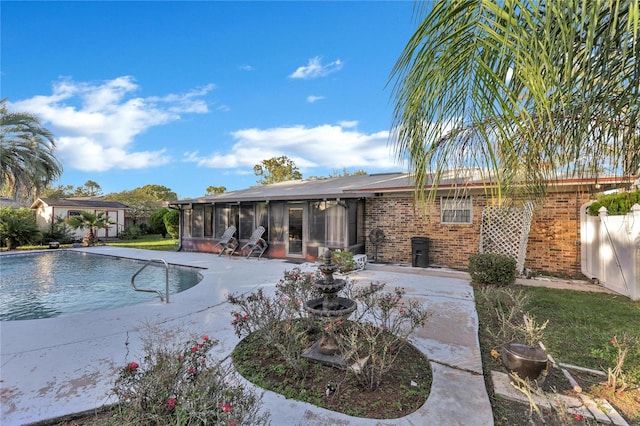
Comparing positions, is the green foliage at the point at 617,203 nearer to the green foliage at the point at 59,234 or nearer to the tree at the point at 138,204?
the green foliage at the point at 59,234

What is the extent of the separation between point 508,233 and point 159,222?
25.3 meters

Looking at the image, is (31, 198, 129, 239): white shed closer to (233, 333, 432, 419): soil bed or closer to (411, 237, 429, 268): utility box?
(411, 237, 429, 268): utility box

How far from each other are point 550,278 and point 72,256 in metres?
19.3

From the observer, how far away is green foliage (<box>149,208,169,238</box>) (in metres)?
→ 24.5

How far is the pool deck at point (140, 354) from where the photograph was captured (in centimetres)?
240

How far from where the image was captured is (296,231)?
36.4ft

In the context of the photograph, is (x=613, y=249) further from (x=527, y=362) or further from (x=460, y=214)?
(x=527, y=362)

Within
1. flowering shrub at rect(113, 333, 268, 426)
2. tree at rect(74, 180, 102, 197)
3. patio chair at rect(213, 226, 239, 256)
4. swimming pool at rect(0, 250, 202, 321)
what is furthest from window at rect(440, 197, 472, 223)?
tree at rect(74, 180, 102, 197)

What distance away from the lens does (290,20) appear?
891 cm

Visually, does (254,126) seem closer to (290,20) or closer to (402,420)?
(290,20)

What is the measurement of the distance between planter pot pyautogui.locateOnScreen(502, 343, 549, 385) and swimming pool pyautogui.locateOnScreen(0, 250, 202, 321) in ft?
20.5

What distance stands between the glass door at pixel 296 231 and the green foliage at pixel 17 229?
52.7ft

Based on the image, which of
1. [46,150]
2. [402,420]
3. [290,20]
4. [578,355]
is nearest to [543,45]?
[402,420]

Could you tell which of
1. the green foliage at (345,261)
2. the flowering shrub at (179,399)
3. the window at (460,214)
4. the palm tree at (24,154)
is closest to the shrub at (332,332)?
the flowering shrub at (179,399)
